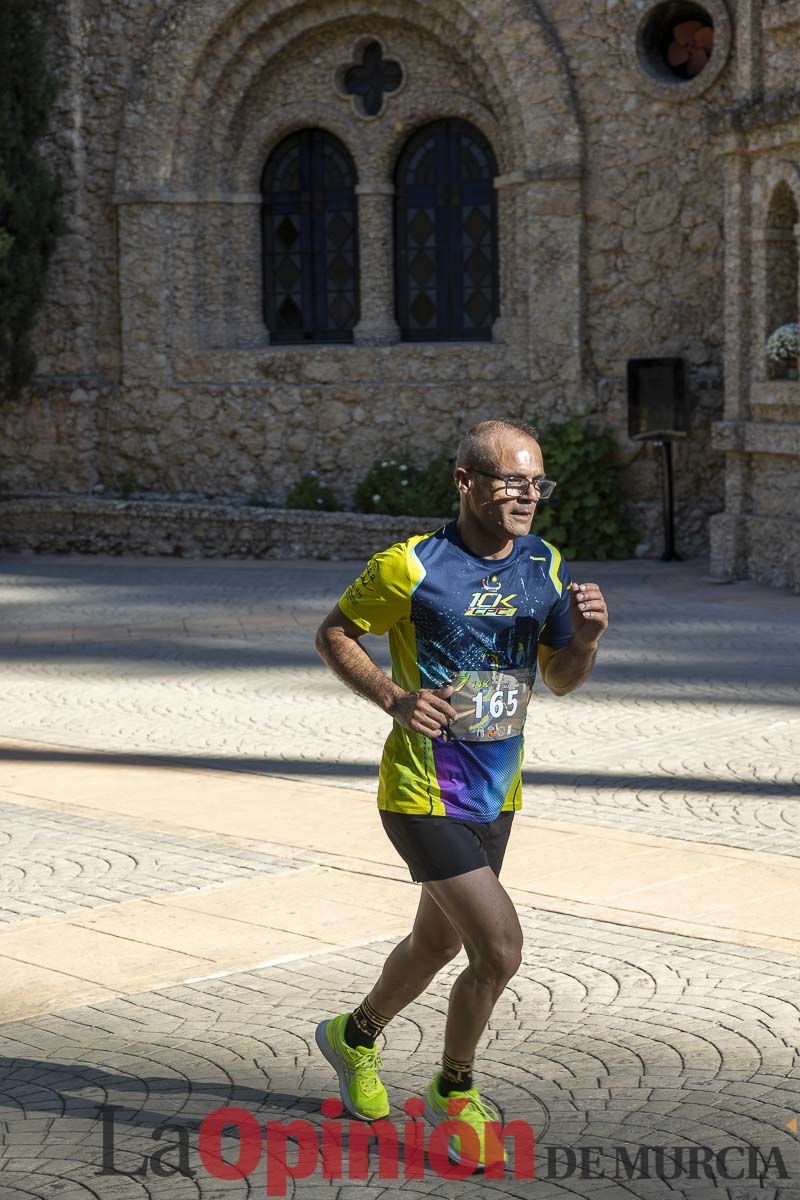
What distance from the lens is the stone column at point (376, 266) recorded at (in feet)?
65.5

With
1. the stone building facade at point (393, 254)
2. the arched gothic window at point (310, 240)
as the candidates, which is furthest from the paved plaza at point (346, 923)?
the arched gothic window at point (310, 240)

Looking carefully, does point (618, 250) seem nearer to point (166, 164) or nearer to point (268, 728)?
point (166, 164)

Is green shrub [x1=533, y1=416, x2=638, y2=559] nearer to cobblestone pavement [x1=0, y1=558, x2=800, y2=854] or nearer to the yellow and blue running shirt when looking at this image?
cobblestone pavement [x1=0, y1=558, x2=800, y2=854]

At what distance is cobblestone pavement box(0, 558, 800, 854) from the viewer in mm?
8203

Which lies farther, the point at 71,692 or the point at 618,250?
the point at 618,250

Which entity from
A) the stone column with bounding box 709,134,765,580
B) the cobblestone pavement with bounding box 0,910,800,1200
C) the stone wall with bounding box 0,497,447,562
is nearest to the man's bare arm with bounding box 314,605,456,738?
the cobblestone pavement with bounding box 0,910,800,1200

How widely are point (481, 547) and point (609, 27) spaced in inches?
601

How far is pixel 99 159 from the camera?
2072 centimetres

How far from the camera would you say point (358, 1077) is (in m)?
4.34

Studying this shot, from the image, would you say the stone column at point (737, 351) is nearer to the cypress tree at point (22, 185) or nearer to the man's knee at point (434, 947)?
the cypress tree at point (22, 185)

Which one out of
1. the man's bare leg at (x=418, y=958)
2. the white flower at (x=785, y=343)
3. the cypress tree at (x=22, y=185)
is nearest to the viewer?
the man's bare leg at (x=418, y=958)

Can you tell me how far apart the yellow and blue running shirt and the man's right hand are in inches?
3.8

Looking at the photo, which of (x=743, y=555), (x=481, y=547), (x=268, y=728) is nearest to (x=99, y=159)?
(x=743, y=555)

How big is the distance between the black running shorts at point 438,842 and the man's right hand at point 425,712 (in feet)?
0.73
